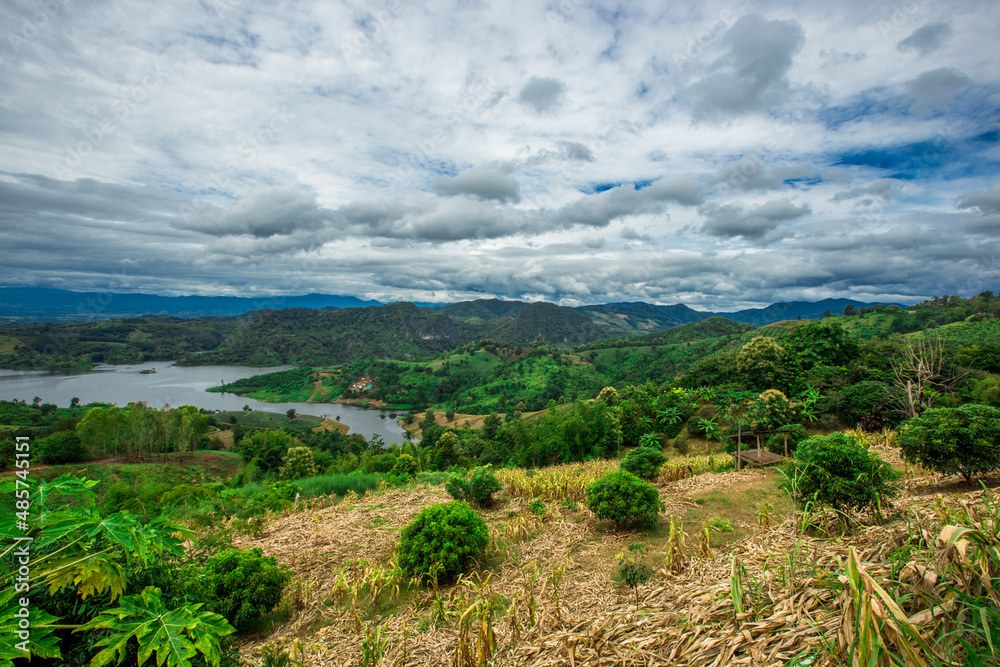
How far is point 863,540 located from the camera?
306cm

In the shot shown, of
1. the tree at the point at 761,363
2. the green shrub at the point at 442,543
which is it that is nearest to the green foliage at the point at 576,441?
the tree at the point at 761,363

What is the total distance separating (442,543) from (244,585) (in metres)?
2.68

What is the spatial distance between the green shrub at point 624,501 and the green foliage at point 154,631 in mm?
6701

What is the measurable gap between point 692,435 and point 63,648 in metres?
24.1

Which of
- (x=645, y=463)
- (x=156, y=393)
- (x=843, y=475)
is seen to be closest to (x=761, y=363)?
(x=645, y=463)

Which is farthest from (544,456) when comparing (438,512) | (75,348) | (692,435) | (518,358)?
(75,348)

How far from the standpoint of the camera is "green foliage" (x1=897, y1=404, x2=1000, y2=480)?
6937 mm

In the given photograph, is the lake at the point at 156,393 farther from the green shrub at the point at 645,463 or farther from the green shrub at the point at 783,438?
the green shrub at the point at 645,463

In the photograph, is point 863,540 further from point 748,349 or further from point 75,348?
point 75,348

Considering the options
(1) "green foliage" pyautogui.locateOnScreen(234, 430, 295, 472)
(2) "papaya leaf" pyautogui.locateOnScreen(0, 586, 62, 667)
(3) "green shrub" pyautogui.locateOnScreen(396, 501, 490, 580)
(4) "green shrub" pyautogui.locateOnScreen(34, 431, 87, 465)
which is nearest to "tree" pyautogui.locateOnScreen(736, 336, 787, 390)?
(3) "green shrub" pyautogui.locateOnScreen(396, 501, 490, 580)

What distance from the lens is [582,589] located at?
5309 mm

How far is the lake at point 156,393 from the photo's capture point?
9044 centimetres

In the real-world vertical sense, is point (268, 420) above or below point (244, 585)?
below

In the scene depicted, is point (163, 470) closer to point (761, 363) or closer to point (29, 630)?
point (29, 630)
